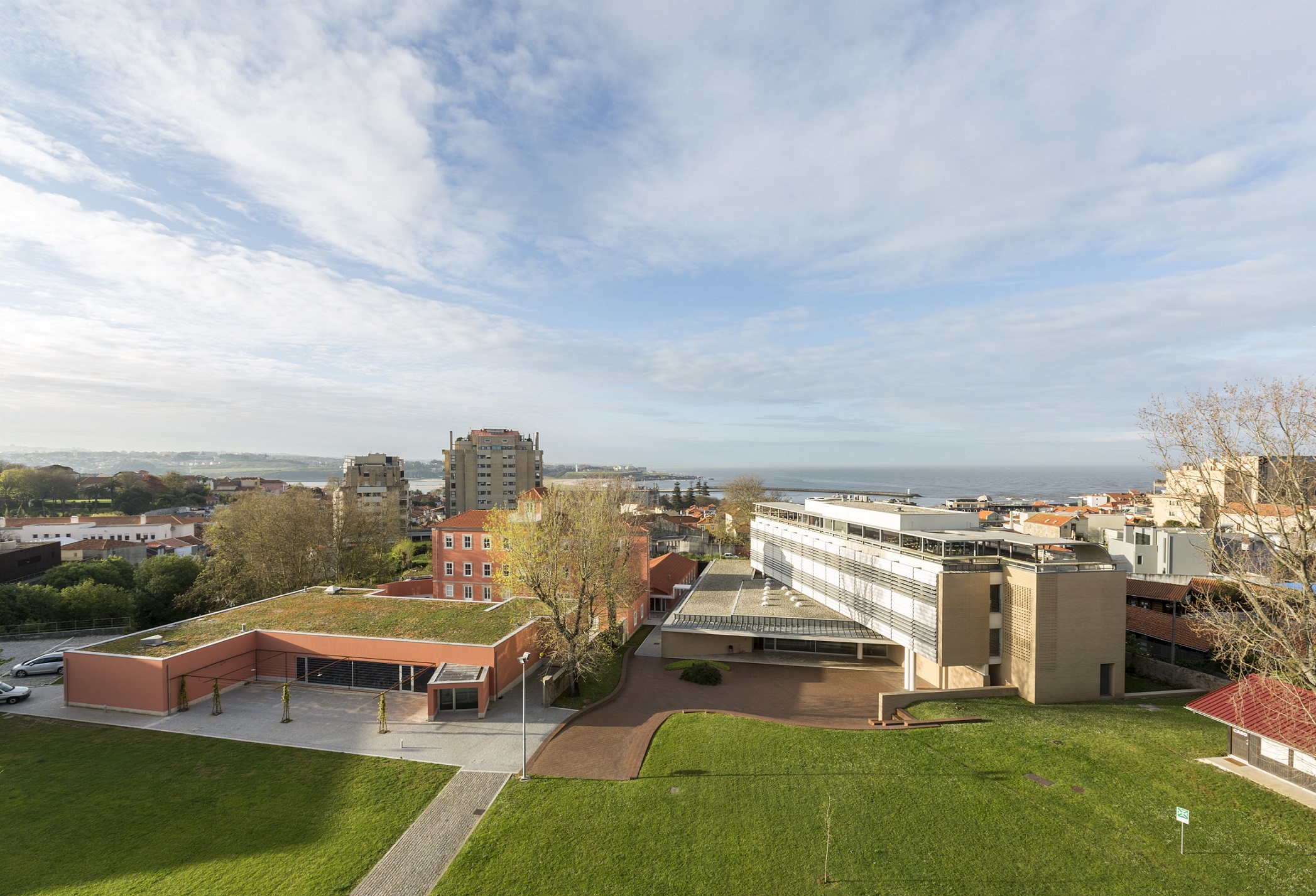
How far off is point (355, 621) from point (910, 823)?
2567 centimetres

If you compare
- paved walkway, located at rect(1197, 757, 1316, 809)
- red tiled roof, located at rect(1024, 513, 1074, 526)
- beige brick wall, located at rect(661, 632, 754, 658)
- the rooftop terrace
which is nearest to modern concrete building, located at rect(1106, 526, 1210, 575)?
red tiled roof, located at rect(1024, 513, 1074, 526)

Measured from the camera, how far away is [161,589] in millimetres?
40438

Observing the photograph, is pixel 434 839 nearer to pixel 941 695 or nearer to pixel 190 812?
pixel 190 812

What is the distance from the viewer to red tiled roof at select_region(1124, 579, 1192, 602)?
32.9 m

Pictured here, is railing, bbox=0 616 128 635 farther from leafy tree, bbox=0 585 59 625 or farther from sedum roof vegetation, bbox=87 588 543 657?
sedum roof vegetation, bbox=87 588 543 657

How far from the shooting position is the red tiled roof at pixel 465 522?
42.0 metres

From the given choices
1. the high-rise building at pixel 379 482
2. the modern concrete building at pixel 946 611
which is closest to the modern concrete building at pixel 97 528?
the high-rise building at pixel 379 482

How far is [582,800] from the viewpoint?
16.7 meters

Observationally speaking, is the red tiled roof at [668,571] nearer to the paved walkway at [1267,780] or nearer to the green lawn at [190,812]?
the green lawn at [190,812]

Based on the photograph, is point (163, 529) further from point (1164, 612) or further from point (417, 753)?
point (1164, 612)

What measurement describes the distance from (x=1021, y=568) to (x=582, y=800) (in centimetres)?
1935

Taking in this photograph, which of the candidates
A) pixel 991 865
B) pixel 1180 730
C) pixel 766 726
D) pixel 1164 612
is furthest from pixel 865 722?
pixel 1164 612

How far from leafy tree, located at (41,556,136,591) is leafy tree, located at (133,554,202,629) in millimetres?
1042

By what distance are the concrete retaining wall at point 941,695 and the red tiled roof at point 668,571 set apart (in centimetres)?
2284
